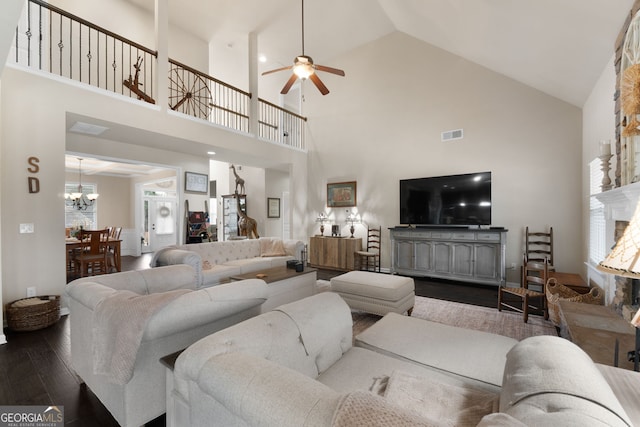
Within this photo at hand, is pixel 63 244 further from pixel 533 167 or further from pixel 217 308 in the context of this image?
pixel 533 167

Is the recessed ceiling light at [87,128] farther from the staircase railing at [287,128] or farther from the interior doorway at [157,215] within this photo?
the interior doorway at [157,215]

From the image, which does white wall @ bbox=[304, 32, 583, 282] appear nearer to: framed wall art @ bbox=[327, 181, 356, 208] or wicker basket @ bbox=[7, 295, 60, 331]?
framed wall art @ bbox=[327, 181, 356, 208]

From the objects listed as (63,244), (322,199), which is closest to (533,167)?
(322,199)

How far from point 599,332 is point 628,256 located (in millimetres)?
1588

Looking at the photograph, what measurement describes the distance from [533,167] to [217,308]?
5.39 m

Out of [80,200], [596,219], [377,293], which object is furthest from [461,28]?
[80,200]

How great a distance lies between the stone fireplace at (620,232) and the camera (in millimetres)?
1927

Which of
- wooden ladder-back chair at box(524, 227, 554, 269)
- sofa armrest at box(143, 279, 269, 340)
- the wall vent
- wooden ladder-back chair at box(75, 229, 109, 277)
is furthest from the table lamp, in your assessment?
wooden ladder-back chair at box(75, 229, 109, 277)

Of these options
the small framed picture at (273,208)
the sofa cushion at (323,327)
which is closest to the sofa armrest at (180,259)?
the sofa cushion at (323,327)

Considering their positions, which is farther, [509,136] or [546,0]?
[509,136]

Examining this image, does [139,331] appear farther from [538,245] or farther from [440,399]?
[538,245]

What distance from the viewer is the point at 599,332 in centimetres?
195

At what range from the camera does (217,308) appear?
162cm

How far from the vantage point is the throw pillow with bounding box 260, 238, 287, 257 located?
5258 mm
